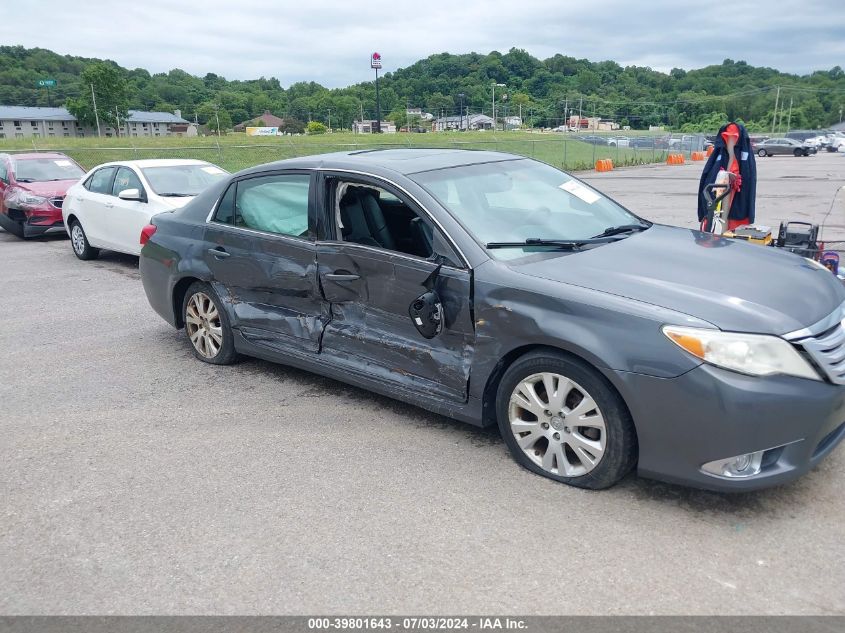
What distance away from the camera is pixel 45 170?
1386cm

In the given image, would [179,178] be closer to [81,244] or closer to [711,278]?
[81,244]

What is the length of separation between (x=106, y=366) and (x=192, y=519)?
9.26 feet

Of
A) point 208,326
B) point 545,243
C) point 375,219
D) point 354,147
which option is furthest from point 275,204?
point 354,147

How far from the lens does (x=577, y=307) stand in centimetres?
348

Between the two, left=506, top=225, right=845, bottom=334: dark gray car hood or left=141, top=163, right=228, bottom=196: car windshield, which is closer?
left=506, top=225, right=845, bottom=334: dark gray car hood

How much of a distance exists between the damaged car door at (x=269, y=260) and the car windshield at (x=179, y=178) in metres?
4.73

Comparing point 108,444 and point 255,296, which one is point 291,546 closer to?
point 108,444

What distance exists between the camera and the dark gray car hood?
3.30 m

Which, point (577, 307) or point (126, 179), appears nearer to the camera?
point (577, 307)

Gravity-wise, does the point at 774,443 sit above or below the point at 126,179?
below

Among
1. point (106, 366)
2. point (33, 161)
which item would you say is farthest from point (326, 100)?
point (106, 366)

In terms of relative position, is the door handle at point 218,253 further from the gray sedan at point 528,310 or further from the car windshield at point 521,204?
the car windshield at point 521,204

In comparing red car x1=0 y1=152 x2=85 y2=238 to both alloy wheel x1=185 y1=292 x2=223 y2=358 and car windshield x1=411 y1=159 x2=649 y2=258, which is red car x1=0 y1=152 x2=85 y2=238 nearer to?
alloy wheel x1=185 y1=292 x2=223 y2=358

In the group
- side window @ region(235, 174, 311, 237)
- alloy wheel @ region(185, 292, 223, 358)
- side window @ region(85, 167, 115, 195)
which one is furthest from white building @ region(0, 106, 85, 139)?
side window @ region(235, 174, 311, 237)
